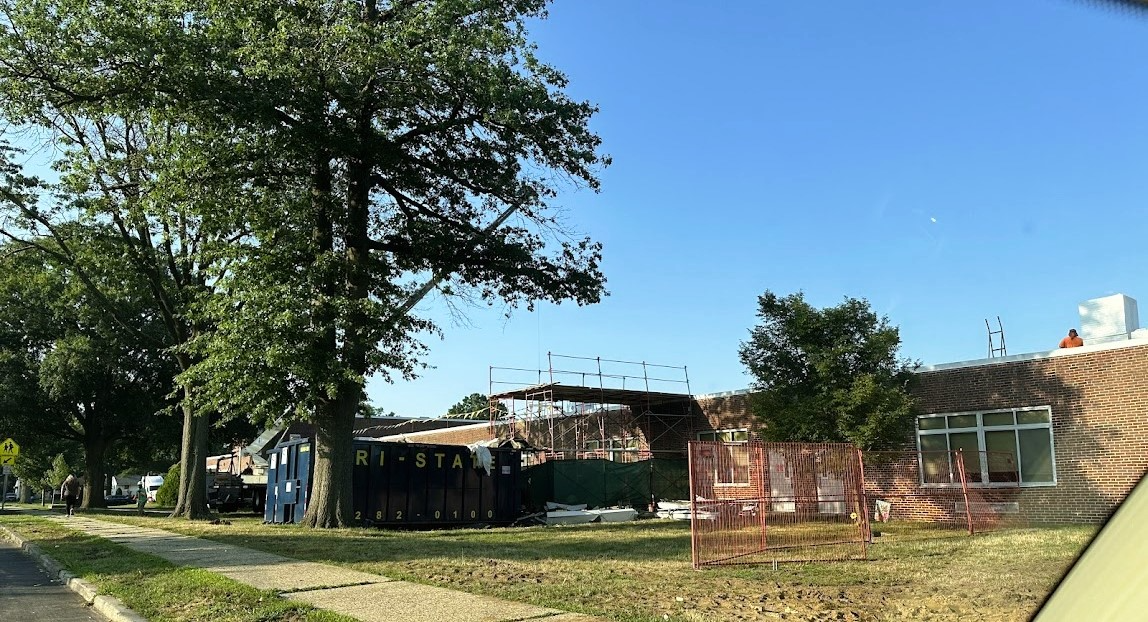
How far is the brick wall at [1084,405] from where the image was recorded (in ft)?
57.3

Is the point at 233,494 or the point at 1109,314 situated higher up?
the point at 1109,314

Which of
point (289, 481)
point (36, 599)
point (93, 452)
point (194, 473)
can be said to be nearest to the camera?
point (36, 599)

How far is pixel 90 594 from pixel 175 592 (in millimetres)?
1206

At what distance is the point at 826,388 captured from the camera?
20156 mm

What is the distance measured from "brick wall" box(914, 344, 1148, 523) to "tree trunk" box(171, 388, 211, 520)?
73.1ft

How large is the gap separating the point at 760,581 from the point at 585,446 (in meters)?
24.8

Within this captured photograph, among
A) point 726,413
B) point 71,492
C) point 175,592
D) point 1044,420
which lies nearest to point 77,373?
point 71,492

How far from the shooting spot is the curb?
8.16 m

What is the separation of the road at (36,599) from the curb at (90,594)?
0.07 meters

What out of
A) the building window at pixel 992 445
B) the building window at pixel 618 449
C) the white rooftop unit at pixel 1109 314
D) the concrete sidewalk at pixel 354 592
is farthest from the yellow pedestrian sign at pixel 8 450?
the white rooftop unit at pixel 1109 314

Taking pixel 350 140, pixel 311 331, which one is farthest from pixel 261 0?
pixel 311 331

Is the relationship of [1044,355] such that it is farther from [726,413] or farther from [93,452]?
[93,452]

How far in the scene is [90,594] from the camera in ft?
31.4

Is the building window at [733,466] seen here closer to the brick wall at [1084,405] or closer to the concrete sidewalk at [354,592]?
the concrete sidewalk at [354,592]
